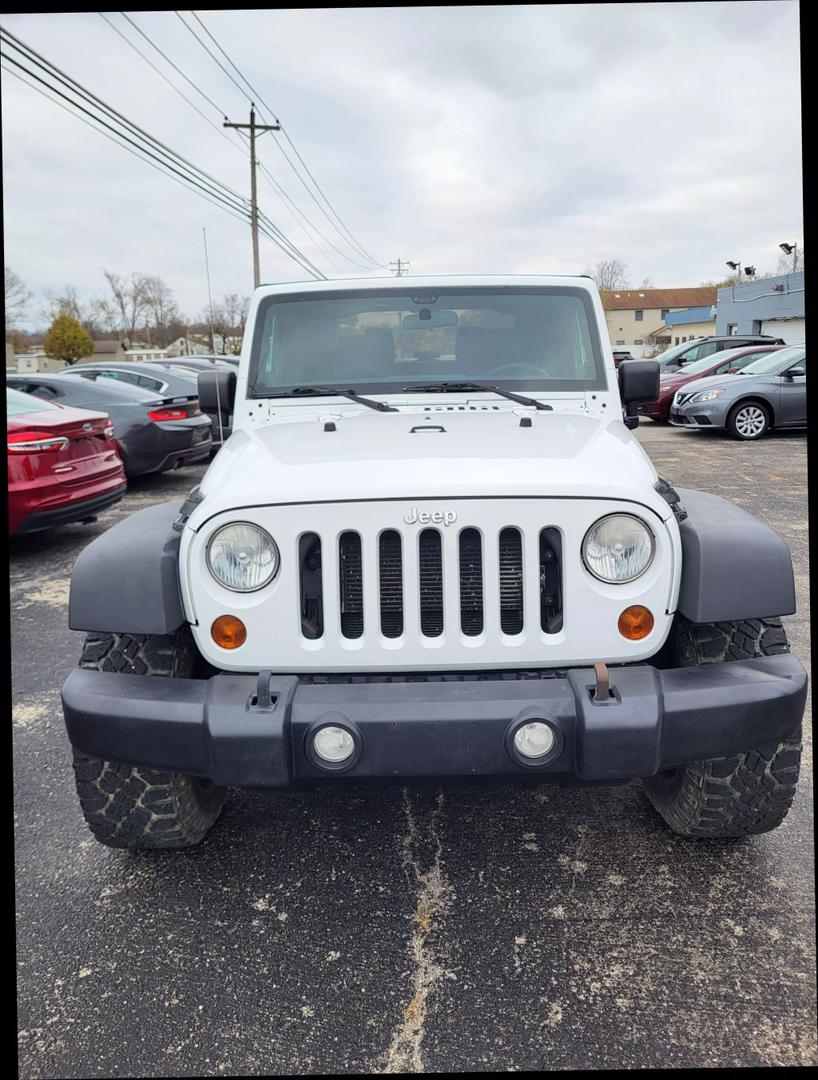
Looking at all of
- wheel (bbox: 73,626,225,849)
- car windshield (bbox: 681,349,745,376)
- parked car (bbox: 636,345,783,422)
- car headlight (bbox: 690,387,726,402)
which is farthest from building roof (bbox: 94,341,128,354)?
wheel (bbox: 73,626,225,849)

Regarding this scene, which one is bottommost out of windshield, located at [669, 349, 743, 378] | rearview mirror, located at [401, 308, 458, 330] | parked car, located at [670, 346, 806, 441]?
rearview mirror, located at [401, 308, 458, 330]

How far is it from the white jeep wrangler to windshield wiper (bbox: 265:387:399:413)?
0.61 meters

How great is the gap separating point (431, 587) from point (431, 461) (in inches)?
15.3

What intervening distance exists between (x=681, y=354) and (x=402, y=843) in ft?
56.2

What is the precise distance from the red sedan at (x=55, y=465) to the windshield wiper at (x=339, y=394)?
3330 millimetres

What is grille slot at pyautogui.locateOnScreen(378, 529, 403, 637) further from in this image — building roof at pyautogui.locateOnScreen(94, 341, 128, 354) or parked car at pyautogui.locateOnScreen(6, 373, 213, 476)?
building roof at pyautogui.locateOnScreen(94, 341, 128, 354)

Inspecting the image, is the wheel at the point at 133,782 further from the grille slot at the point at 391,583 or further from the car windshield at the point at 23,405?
the car windshield at the point at 23,405

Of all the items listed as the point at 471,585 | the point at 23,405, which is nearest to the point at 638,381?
the point at 471,585

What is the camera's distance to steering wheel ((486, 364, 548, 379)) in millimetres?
3447

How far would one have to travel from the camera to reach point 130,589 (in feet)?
7.50

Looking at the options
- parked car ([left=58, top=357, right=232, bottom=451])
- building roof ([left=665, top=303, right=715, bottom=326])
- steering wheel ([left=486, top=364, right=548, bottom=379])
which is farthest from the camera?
building roof ([left=665, top=303, right=715, bottom=326])

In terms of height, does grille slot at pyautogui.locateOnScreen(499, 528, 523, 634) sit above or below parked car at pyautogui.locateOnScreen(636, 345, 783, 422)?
below

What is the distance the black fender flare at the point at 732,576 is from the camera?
225cm

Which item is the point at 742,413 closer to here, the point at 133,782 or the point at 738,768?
the point at 738,768
